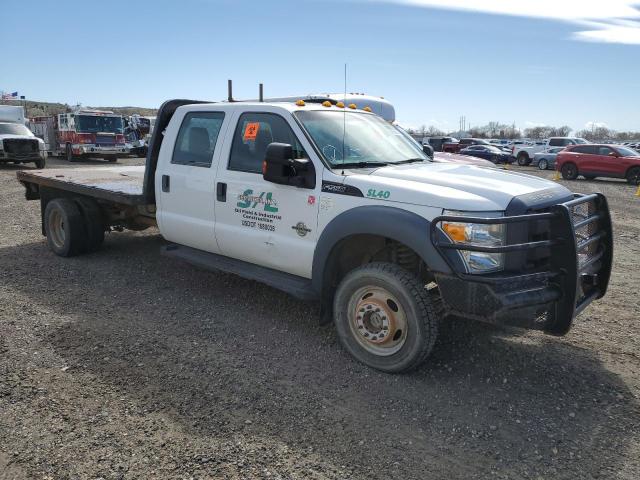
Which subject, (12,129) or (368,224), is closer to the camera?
(368,224)

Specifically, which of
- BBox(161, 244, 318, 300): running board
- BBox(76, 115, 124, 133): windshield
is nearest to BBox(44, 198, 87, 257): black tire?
BBox(161, 244, 318, 300): running board

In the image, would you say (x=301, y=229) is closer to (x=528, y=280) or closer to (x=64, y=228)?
(x=528, y=280)

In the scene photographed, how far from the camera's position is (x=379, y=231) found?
3.76 metres

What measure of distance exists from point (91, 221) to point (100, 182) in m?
0.52

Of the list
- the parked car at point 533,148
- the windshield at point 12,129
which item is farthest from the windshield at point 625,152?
the windshield at point 12,129

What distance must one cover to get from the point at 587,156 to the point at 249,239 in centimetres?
1993

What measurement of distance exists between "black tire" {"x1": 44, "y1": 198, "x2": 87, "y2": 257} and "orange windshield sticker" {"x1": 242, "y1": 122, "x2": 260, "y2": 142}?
10.5ft

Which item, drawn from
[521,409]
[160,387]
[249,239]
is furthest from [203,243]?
[521,409]

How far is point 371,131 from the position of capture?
4.93 meters

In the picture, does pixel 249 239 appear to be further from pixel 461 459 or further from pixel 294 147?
pixel 461 459

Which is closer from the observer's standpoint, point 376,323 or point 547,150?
point 376,323

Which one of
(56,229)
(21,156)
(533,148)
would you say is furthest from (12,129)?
(533,148)

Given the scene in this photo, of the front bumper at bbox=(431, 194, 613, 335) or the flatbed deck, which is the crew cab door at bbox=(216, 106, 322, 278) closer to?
the front bumper at bbox=(431, 194, 613, 335)

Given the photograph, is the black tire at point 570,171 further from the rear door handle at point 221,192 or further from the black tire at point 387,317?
the black tire at point 387,317
